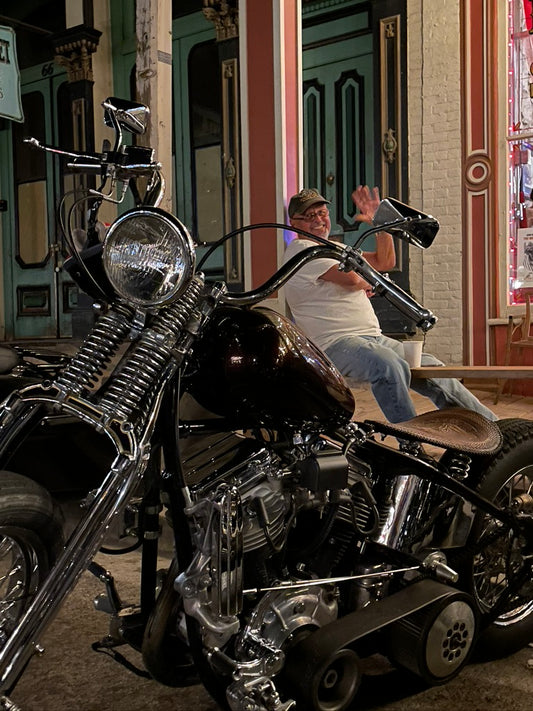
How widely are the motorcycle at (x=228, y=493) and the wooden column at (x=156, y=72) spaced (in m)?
1.90

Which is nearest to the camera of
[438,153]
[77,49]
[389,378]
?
[389,378]

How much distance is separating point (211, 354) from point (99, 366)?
0.24m

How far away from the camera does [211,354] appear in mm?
1460

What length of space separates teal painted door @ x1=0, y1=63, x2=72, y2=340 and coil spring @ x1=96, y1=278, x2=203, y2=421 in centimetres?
807

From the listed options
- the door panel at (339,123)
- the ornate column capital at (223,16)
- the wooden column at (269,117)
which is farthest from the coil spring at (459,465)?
the ornate column capital at (223,16)

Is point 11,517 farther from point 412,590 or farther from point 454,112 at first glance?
point 454,112

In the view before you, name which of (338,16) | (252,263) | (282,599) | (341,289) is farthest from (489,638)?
(338,16)

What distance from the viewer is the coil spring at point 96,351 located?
1.29 meters

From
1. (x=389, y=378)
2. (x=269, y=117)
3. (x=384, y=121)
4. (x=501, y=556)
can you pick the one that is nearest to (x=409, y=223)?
(x=501, y=556)

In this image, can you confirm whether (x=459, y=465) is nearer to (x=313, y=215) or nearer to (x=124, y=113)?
(x=124, y=113)

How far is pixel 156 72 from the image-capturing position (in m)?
3.26

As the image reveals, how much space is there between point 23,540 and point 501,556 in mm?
1219

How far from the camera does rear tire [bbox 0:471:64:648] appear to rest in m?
1.26

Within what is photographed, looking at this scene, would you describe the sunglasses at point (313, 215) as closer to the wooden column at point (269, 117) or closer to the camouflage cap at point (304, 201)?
the camouflage cap at point (304, 201)
